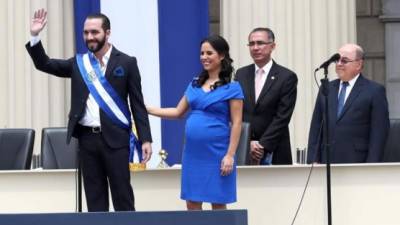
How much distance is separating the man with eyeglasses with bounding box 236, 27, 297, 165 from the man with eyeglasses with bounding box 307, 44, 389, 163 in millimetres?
254

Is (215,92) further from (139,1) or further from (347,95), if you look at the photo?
(139,1)

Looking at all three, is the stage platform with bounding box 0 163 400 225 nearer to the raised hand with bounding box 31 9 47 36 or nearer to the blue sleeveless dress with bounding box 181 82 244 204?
the blue sleeveless dress with bounding box 181 82 244 204

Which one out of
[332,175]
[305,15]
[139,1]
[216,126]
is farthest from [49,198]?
[305,15]

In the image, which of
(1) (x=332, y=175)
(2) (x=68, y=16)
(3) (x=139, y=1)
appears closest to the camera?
(1) (x=332, y=175)

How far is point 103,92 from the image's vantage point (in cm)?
784

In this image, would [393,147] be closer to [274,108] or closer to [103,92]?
[274,108]

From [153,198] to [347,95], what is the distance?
1.63m

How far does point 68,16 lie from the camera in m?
12.3

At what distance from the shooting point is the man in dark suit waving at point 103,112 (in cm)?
780

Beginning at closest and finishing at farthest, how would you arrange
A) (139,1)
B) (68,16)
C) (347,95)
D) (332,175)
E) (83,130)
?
1. (83,130)
2. (332,175)
3. (347,95)
4. (139,1)
5. (68,16)

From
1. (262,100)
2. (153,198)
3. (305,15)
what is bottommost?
(153,198)

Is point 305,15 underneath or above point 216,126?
above

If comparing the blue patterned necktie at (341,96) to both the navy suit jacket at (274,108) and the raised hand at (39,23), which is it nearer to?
the navy suit jacket at (274,108)

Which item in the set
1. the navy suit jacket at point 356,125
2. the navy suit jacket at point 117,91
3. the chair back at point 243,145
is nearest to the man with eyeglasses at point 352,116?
the navy suit jacket at point 356,125
